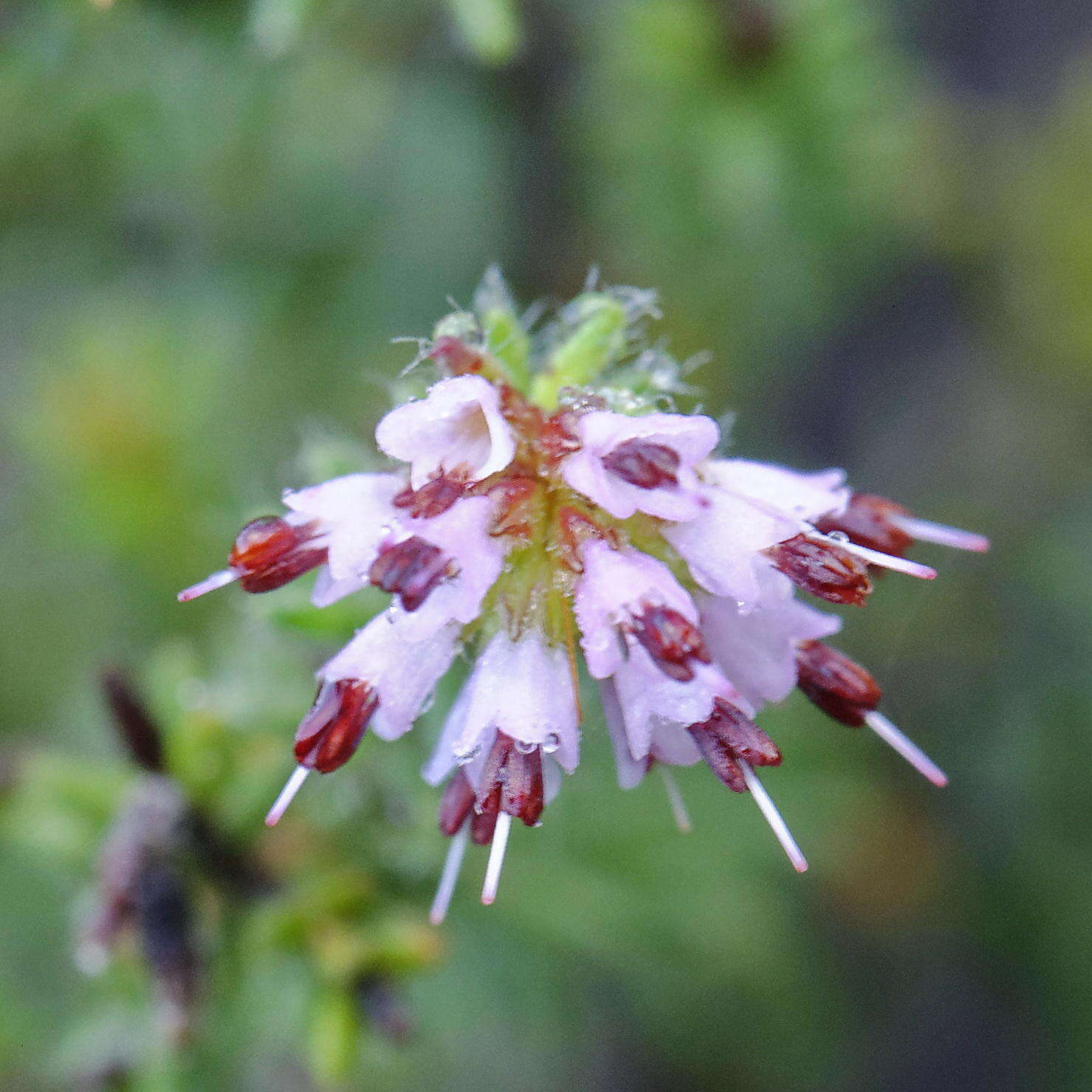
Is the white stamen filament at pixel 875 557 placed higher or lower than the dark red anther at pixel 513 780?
higher

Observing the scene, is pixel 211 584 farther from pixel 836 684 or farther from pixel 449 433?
pixel 836 684

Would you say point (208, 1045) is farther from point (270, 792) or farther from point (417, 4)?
point (417, 4)

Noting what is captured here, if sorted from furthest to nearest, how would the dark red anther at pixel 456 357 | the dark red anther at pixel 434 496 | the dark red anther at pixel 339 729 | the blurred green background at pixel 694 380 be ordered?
the blurred green background at pixel 694 380, the dark red anther at pixel 456 357, the dark red anther at pixel 339 729, the dark red anther at pixel 434 496

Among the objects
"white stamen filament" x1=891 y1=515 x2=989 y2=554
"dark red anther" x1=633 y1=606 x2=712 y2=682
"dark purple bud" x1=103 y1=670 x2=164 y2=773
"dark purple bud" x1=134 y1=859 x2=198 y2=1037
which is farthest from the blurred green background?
"dark red anther" x1=633 y1=606 x2=712 y2=682

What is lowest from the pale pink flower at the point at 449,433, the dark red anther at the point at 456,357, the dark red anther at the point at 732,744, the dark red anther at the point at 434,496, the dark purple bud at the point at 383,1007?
the dark purple bud at the point at 383,1007

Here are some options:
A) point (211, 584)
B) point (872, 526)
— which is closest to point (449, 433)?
point (211, 584)

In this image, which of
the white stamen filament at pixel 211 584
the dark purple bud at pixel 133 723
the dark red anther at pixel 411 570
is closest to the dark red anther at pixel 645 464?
the dark red anther at pixel 411 570

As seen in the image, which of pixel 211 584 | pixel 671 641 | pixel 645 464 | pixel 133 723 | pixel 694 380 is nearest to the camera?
pixel 671 641

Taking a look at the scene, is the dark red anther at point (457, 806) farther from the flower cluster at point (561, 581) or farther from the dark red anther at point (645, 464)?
the dark red anther at point (645, 464)
